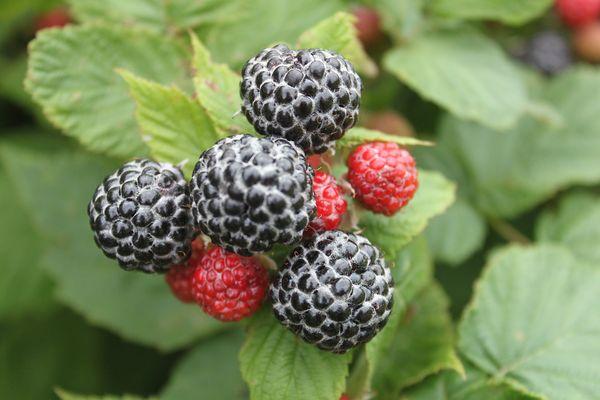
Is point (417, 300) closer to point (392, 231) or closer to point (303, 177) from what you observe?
point (392, 231)

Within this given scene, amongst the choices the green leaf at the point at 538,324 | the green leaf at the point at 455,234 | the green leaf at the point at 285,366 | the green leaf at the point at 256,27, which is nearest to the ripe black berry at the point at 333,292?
the green leaf at the point at 285,366

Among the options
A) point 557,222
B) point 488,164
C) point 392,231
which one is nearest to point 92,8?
point 392,231

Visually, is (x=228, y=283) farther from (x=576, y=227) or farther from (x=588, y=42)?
(x=588, y=42)

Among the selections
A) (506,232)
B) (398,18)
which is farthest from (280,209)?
(506,232)

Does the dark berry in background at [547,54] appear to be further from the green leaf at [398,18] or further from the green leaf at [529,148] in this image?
the green leaf at [398,18]

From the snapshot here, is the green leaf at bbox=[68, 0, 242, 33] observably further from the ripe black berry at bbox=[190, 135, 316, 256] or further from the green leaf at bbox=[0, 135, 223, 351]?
the ripe black berry at bbox=[190, 135, 316, 256]

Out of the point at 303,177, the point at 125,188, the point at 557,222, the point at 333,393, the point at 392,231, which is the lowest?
the point at 557,222
